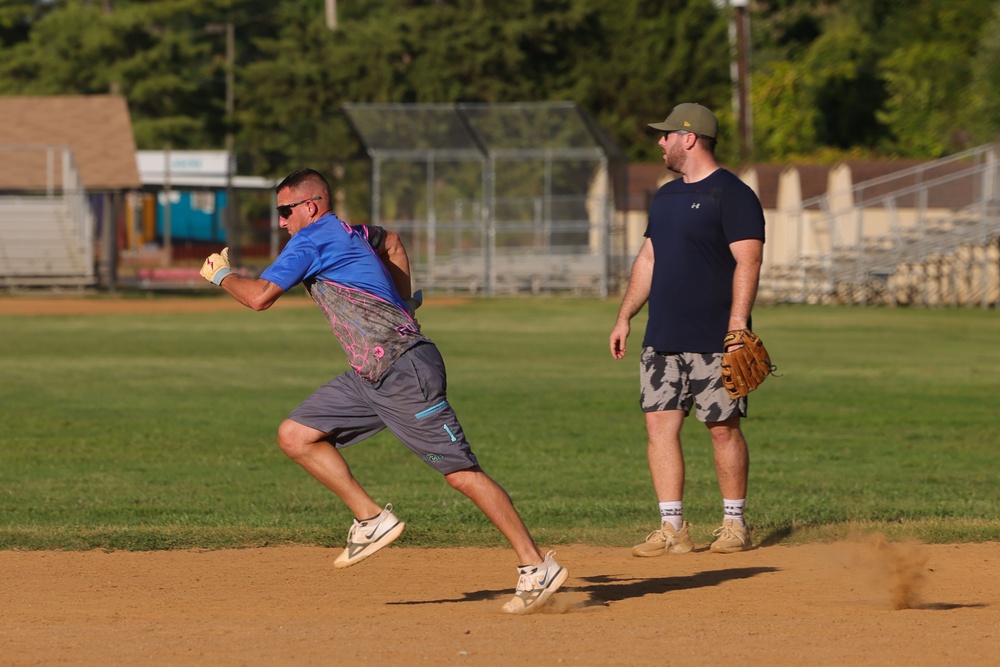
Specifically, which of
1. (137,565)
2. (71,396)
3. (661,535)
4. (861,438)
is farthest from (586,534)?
(71,396)

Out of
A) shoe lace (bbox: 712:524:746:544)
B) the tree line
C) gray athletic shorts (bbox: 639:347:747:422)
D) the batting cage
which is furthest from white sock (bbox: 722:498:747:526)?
the tree line

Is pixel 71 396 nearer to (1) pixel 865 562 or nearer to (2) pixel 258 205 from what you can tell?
(1) pixel 865 562

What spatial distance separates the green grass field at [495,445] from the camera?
883 cm

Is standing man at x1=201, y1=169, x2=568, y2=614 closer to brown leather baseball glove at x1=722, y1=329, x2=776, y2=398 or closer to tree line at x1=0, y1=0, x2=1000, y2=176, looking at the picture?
brown leather baseball glove at x1=722, y1=329, x2=776, y2=398

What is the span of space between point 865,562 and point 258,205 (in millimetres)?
48041

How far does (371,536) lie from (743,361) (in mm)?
1991

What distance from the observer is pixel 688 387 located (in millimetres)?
7672

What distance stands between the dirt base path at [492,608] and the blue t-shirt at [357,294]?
1.10 meters

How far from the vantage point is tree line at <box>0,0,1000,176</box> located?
55.9m

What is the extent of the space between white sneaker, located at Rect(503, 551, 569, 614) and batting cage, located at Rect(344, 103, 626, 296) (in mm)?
28227

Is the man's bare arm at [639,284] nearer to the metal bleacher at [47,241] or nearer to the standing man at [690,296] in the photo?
the standing man at [690,296]

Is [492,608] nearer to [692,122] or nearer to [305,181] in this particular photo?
[305,181]

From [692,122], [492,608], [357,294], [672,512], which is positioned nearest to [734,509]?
[672,512]

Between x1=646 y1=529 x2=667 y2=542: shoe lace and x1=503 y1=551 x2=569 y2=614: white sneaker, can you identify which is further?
x1=646 y1=529 x2=667 y2=542: shoe lace
